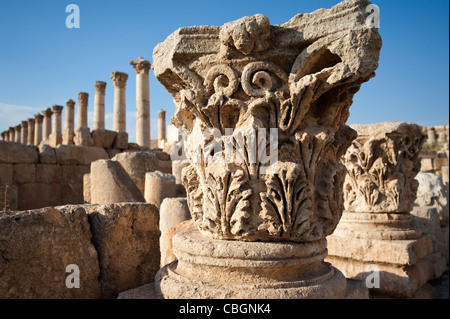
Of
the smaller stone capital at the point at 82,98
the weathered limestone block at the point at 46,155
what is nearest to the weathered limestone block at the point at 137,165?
the weathered limestone block at the point at 46,155

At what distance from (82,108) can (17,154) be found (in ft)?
41.2

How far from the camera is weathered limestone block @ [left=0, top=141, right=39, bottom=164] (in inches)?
393

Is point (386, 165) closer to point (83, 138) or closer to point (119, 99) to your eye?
point (83, 138)

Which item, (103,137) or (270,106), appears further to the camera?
(103,137)

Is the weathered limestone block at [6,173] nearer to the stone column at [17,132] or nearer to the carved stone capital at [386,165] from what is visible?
the carved stone capital at [386,165]

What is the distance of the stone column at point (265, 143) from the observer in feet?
7.25

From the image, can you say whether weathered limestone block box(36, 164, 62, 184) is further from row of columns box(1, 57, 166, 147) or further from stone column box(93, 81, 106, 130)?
stone column box(93, 81, 106, 130)

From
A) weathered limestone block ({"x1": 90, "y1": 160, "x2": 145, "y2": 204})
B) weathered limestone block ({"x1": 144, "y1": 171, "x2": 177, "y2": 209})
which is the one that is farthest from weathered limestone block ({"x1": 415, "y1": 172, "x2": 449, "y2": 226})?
weathered limestone block ({"x1": 90, "y1": 160, "x2": 145, "y2": 204})

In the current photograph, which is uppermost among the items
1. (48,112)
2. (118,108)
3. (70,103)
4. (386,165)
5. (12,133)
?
(12,133)

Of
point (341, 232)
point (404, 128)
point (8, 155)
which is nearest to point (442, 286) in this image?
point (341, 232)

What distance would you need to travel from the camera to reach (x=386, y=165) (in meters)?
4.55

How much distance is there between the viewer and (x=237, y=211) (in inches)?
90.3

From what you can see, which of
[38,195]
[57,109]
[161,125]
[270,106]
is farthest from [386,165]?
[161,125]
